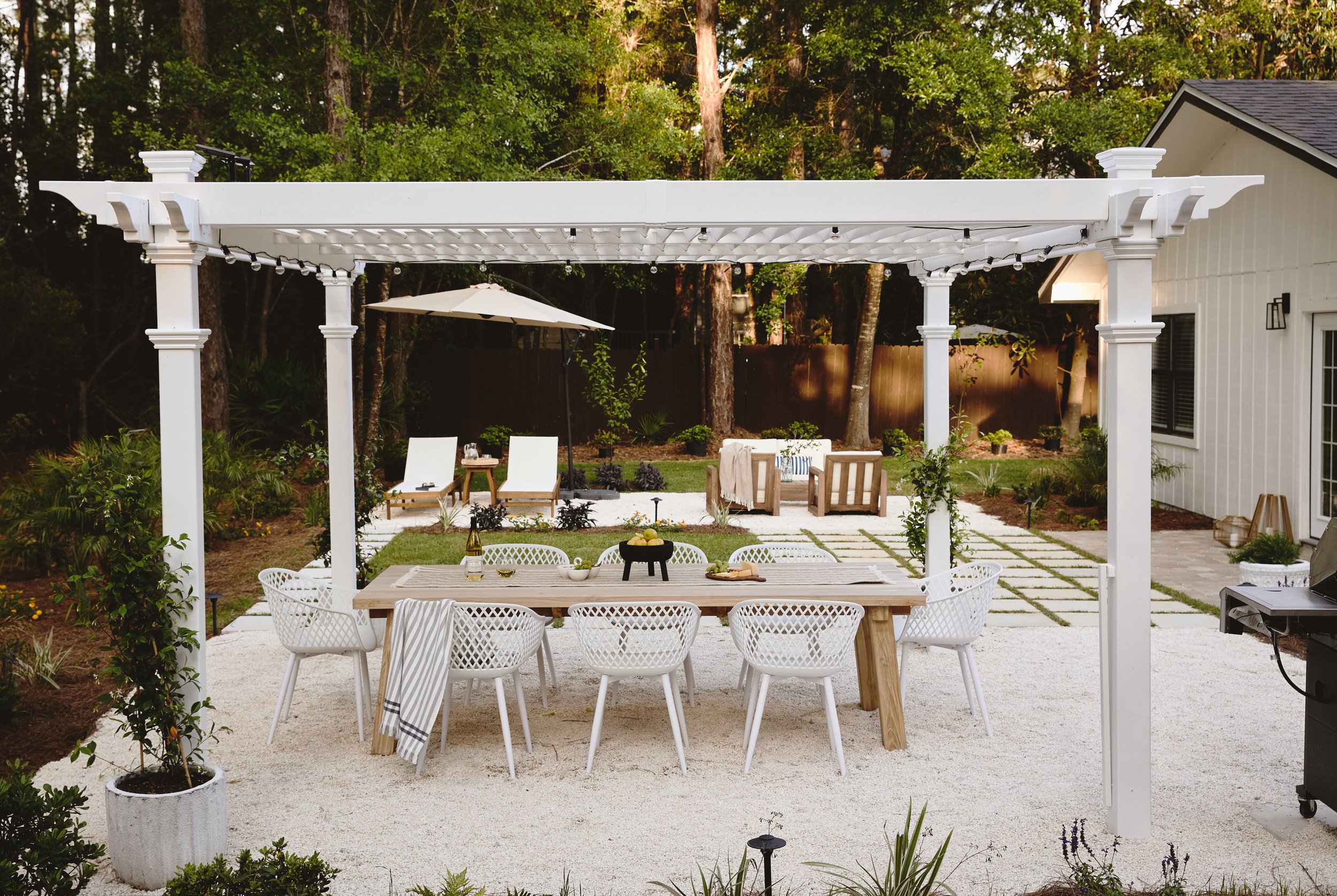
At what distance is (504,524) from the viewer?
1163cm

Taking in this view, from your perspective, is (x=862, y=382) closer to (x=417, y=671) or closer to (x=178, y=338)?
(x=417, y=671)

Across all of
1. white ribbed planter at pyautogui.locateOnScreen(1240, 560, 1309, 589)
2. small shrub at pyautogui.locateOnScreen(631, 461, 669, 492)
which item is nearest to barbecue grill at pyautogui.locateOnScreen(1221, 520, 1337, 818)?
white ribbed planter at pyautogui.locateOnScreen(1240, 560, 1309, 589)

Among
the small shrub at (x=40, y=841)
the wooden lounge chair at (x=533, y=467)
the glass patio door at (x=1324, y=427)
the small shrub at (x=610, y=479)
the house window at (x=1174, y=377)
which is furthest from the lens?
the small shrub at (x=610, y=479)

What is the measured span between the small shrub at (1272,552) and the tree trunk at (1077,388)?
407 inches

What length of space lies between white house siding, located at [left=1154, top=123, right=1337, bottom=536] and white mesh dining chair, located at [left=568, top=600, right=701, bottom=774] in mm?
6955

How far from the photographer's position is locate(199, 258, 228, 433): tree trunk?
541 inches

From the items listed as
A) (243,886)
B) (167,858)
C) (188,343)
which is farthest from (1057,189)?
(167,858)

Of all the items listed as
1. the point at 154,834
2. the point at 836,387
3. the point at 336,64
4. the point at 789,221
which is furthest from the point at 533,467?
the point at 154,834

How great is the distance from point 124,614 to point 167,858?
2.92 ft

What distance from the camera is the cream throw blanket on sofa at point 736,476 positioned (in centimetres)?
1212

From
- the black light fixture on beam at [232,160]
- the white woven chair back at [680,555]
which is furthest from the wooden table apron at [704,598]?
the black light fixture on beam at [232,160]

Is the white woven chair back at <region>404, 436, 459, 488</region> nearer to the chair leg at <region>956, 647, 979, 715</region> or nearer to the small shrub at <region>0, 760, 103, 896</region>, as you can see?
the chair leg at <region>956, 647, 979, 715</region>

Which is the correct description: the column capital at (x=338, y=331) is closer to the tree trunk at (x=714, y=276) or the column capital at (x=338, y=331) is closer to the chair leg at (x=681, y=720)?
the chair leg at (x=681, y=720)

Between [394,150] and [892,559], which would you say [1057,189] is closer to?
[892,559]
